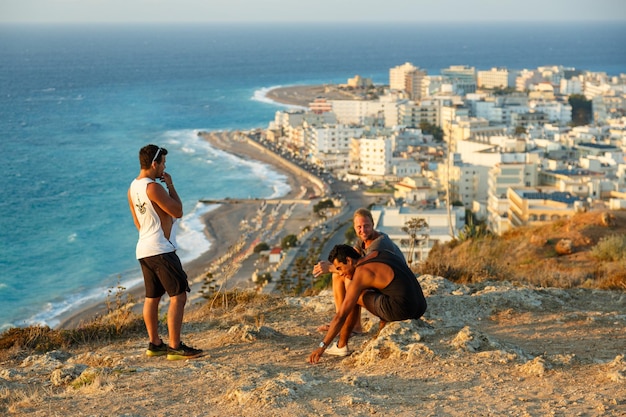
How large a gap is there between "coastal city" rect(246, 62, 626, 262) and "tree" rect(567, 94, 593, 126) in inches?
3.2

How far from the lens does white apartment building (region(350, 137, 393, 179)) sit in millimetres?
44794

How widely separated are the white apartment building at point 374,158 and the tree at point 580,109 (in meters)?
21.0

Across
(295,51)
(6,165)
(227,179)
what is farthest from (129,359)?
(295,51)

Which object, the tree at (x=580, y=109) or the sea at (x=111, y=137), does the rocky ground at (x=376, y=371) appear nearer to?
the sea at (x=111, y=137)

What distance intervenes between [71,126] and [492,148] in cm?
2843

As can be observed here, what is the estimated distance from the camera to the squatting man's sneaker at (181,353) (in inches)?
208

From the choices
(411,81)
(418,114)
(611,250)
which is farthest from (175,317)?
(411,81)

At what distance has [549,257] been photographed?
11.5 meters

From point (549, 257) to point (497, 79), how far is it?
77.1 m

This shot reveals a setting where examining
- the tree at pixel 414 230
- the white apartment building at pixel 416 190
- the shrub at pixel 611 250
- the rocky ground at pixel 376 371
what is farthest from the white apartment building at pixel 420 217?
the rocky ground at pixel 376 371

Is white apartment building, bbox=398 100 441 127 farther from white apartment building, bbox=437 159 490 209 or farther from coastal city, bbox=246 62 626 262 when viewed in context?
white apartment building, bbox=437 159 490 209

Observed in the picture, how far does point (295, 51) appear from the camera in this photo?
493 feet

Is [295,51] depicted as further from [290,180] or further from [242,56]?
[290,180]

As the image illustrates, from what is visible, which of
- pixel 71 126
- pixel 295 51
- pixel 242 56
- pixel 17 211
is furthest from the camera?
pixel 295 51
